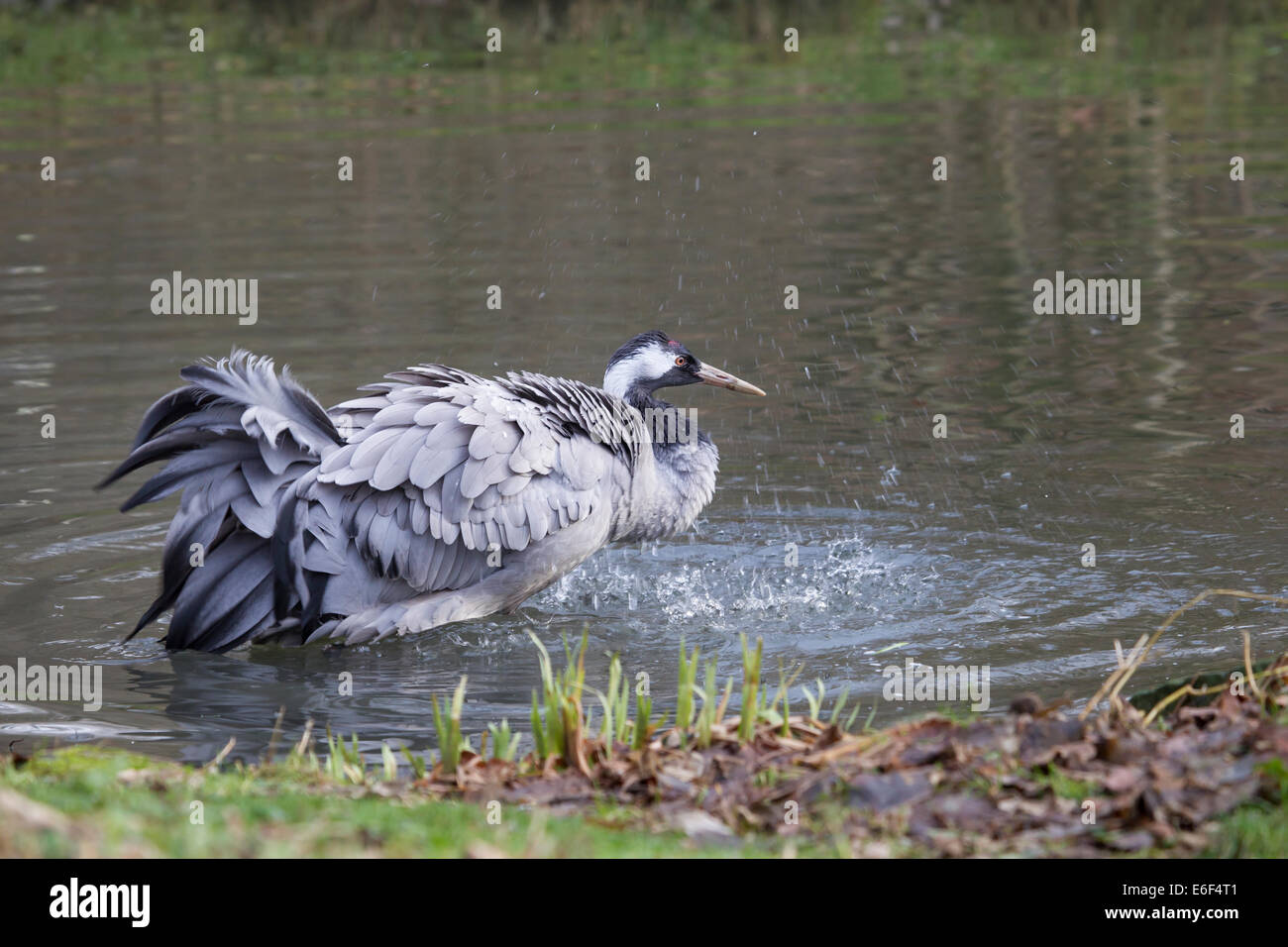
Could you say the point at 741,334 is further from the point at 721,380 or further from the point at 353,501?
the point at 353,501

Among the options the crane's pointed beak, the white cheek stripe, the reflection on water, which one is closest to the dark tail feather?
the reflection on water

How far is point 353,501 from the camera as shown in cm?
791

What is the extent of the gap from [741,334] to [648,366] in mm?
4718

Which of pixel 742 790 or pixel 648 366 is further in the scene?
pixel 648 366

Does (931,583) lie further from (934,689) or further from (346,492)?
(346,492)

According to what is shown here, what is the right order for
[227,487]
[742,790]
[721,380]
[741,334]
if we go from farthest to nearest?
[741,334] → [721,380] → [227,487] → [742,790]

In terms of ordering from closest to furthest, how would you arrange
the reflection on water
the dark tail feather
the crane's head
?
the dark tail feather
the reflection on water
the crane's head

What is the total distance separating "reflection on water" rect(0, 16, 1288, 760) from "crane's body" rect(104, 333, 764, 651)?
0.34m

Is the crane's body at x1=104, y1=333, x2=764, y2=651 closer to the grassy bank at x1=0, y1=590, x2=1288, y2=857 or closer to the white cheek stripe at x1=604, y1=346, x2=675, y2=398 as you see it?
the white cheek stripe at x1=604, y1=346, x2=675, y2=398

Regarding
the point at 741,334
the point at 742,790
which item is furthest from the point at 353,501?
the point at 741,334

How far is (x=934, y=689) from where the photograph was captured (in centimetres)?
725

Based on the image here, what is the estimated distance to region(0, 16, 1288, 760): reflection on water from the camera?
320 inches

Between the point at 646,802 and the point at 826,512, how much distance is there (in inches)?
203

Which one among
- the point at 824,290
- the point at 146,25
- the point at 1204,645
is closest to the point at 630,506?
the point at 1204,645
